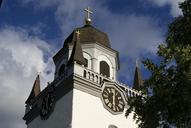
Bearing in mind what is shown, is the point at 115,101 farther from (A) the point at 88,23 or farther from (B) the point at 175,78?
(B) the point at 175,78

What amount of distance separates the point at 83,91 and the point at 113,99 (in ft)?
8.25

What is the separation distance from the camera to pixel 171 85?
46.4 ft

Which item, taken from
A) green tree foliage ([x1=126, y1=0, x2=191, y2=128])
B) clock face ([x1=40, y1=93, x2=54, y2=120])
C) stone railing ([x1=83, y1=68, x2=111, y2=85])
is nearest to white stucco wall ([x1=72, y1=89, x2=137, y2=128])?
stone railing ([x1=83, y1=68, x2=111, y2=85])

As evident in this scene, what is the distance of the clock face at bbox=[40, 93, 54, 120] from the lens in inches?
1088

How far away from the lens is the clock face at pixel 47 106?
90.7ft

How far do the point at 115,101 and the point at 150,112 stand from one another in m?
13.2

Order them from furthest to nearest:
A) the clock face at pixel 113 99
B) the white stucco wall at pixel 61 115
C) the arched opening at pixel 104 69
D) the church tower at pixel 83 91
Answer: the arched opening at pixel 104 69 → the clock face at pixel 113 99 → the church tower at pixel 83 91 → the white stucco wall at pixel 61 115

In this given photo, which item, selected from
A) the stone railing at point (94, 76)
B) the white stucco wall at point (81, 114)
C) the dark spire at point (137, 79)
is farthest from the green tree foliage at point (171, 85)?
the dark spire at point (137, 79)

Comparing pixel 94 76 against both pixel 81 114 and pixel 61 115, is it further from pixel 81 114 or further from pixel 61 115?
pixel 61 115

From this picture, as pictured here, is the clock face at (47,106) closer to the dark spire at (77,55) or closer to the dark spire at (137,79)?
the dark spire at (77,55)

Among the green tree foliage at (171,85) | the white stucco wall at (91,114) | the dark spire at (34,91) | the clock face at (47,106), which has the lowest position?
the green tree foliage at (171,85)

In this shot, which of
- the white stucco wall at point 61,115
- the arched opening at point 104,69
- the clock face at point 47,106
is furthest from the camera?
the arched opening at point 104,69

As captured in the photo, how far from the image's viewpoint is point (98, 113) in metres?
26.1

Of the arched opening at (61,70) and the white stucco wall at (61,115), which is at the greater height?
the arched opening at (61,70)
